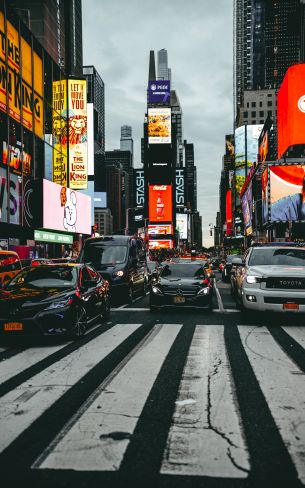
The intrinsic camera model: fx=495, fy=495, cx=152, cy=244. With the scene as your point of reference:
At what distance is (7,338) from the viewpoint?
9.62 m

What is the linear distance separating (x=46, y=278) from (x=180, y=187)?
13990 cm

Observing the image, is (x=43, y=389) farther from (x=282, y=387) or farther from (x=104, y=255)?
(x=104, y=255)

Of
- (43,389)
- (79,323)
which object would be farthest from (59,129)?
(43,389)

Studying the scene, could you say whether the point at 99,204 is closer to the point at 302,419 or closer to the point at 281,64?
the point at 302,419

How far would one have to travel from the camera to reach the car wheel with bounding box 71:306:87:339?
30.5 ft

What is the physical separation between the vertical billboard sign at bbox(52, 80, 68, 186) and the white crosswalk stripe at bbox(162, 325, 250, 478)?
36.4 metres

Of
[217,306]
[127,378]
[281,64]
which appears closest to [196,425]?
[127,378]

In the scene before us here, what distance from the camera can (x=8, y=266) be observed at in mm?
16953

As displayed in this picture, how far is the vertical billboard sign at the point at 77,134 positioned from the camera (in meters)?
42.4

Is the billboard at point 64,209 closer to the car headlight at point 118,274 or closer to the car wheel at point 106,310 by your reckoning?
the car headlight at point 118,274

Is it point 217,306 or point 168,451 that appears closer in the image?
point 168,451

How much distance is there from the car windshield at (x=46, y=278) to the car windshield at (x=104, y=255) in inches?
250

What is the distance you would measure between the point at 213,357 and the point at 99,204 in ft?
336

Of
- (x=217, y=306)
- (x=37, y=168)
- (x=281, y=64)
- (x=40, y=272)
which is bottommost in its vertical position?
(x=217, y=306)
